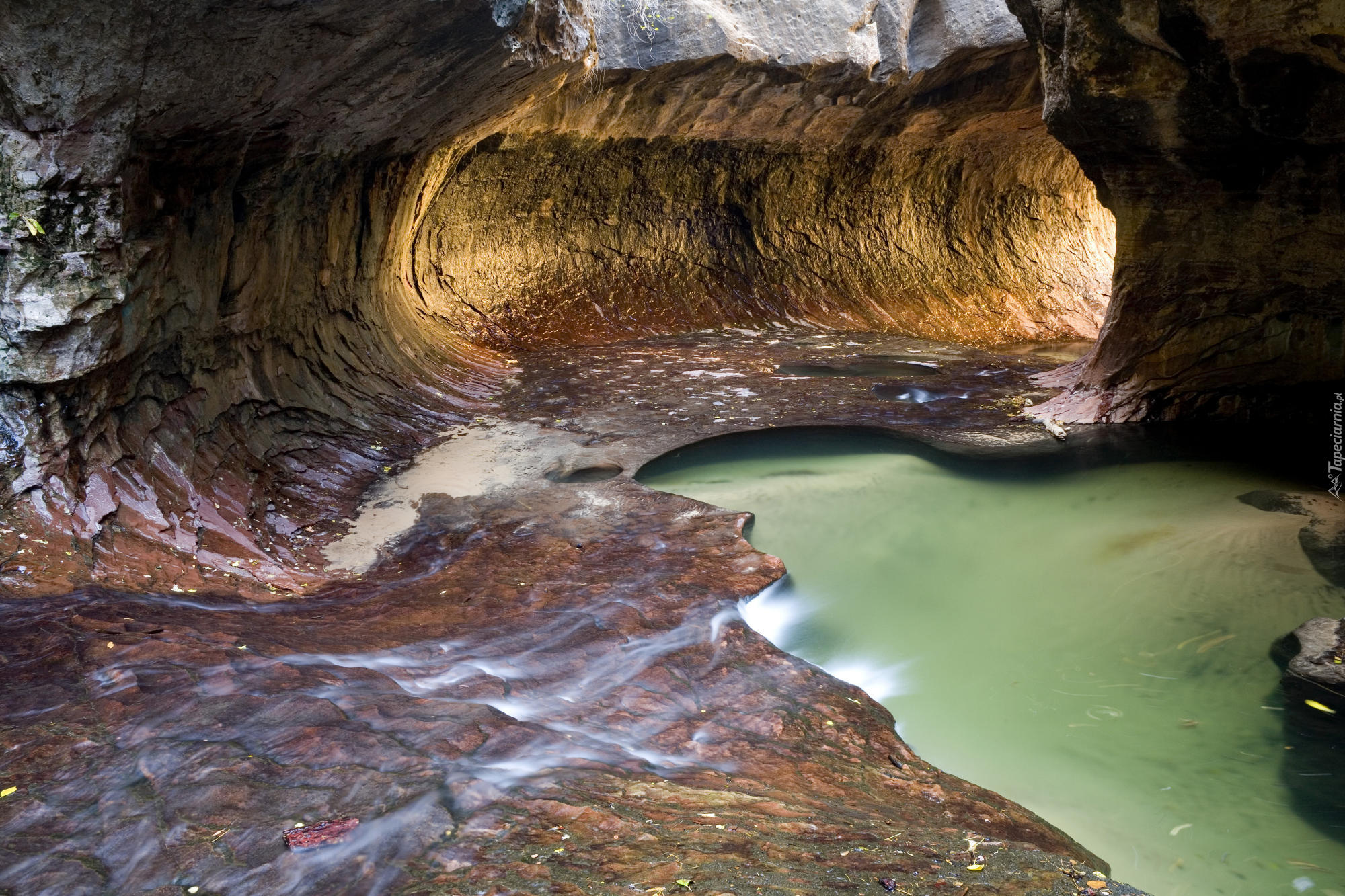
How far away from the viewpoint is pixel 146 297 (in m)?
5.10

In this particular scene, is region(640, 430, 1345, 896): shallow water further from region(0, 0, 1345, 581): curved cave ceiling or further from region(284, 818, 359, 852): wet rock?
region(284, 818, 359, 852): wet rock

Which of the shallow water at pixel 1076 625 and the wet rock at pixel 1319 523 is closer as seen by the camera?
the shallow water at pixel 1076 625

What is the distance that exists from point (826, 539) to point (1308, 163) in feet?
13.7

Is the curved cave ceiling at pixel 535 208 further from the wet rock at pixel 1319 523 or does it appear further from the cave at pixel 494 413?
the wet rock at pixel 1319 523

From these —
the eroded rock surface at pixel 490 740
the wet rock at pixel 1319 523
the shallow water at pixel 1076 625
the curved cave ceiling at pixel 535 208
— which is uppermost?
the curved cave ceiling at pixel 535 208

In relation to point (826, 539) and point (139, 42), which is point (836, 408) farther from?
point (139, 42)

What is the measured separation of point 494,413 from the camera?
27.5 ft

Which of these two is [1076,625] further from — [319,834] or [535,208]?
[535,208]

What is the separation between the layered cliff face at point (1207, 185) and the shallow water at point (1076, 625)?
120 cm

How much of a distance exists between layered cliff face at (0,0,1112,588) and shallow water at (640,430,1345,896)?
9.55ft

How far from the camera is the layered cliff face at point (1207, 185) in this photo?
567 cm

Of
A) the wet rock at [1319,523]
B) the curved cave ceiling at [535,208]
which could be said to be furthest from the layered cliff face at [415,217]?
the wet rock at [1319,523]

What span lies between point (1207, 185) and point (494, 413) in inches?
231

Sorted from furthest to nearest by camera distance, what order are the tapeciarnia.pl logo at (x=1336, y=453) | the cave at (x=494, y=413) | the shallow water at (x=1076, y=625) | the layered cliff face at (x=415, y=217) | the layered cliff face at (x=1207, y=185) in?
1. the tapeciarnia.pl logo at (x=1336, y=453)
2. the layered cliff face at (x=1207, y=185)
3. the layered cliff face at (x=415, y=217)
4. the shallow water at (x=1076, y=625)
5. the cave at (x=494, y=413)
